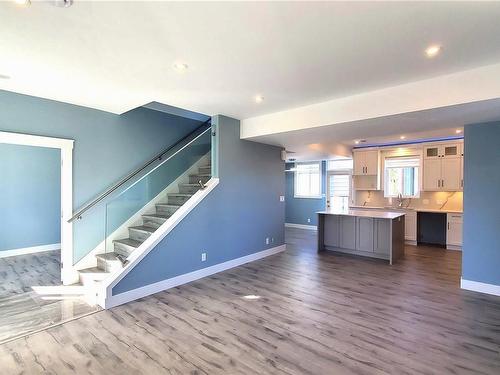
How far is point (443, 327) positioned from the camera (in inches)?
115

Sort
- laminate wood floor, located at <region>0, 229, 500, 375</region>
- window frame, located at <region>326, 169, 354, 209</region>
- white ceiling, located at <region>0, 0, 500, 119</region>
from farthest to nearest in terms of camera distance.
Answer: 1. window frame, located at <region>326, 169, 354, 209</region>
2. laminate wood floor, located at <region>0, 229, 500, 375</region>
3. white ceiling, located at <region>0, 0, 500, 119</region>

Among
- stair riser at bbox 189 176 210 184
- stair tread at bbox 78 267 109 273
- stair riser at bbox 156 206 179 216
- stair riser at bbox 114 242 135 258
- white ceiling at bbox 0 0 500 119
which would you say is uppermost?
white ceiling at bbox 0 0 500 119

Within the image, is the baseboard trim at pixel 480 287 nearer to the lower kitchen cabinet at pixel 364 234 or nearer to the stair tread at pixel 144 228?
the lower kitchen cabinet at pixel 364 234

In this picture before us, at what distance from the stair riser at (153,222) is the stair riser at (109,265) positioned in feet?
2.61

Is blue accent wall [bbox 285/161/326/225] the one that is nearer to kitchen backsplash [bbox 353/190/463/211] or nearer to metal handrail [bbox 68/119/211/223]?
kitchen backsplash [bbox 353/190/463/211]

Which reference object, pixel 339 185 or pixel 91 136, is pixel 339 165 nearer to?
pixel 339 185

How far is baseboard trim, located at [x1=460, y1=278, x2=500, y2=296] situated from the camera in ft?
12.6

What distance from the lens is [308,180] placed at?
396 inches

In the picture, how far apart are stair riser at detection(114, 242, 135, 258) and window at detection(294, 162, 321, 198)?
22.9ft

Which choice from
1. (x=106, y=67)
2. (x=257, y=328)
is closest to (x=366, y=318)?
(x=257, y=328)

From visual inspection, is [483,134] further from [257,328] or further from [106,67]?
[106,67]

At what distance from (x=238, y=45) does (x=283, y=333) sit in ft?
9.34

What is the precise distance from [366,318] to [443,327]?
76 cm

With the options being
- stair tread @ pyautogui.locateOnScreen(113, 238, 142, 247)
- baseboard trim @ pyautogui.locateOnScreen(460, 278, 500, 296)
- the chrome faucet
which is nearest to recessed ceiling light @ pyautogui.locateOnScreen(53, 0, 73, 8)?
stair tread @ pyautogui.locateOnScreen(113, 238, 142, 247)
